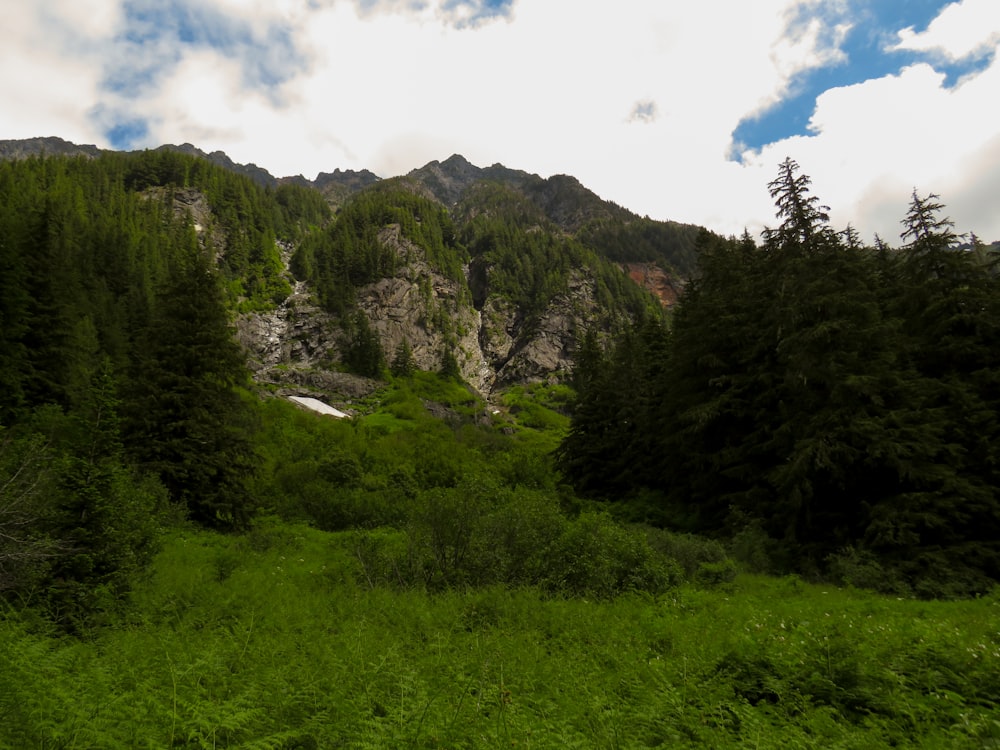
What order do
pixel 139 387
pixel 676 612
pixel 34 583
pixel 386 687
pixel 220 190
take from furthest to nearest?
pixel 220 190 → pixel 139 387 → pixel 676 612 → pixel 34 583 → pixel 386 687

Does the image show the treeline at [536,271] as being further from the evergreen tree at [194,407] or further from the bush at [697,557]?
the bush at [697,557]

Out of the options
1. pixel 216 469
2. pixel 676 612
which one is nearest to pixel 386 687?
pixel 676 612

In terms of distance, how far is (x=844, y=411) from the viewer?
16453 mm

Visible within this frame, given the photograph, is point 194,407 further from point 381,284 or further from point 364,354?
point 381,284

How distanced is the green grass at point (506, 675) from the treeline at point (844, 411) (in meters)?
4.66

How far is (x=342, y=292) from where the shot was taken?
106812 millimetres

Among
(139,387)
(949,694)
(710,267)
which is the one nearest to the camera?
(949,694)

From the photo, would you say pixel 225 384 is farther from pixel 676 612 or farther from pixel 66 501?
pixel 676 612

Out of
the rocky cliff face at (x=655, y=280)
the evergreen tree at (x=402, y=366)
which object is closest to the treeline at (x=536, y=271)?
the rocky cliff face at (x=655, y=280)

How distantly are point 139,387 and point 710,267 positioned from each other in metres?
27.0

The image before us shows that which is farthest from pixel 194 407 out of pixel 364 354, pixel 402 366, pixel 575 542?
pixel 402 366

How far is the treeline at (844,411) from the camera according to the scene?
14391mm

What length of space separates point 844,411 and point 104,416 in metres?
20.1

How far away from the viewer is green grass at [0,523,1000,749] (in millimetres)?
4555
